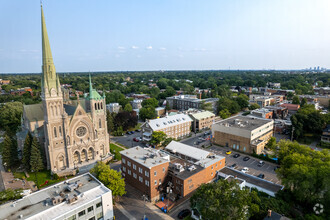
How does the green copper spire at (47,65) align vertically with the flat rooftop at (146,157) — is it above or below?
above

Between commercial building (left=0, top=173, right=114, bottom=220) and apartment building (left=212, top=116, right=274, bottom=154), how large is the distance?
142 ft

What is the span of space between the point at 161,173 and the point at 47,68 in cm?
3373

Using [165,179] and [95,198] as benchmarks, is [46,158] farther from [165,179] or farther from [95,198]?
[165,179]

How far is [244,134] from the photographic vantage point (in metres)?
60.2

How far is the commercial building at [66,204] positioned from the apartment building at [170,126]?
3375cm

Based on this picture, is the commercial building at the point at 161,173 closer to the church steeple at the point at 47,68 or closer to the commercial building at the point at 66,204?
the commercial building at the point at 66,204

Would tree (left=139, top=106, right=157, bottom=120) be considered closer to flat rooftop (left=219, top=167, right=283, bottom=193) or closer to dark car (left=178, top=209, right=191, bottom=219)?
flat rooftop (left=219, top=167, right=283, bottom=193)

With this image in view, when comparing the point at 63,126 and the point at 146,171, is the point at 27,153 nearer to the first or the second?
the point at 63,126

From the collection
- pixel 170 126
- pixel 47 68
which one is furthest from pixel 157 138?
pixel 47 68

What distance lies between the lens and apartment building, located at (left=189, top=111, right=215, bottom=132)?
7931 cm

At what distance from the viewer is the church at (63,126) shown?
4500 cm

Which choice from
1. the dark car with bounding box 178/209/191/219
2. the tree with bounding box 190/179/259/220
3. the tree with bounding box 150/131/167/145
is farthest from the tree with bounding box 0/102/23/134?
the tree with bounding box 190/179/259/220

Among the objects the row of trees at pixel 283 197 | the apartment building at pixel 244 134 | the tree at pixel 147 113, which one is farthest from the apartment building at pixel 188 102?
the row of trees at pixel 283 197

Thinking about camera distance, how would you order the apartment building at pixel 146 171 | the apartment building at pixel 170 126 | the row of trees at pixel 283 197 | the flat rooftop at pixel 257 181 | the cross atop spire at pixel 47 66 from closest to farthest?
1. the row of trees at pixel 283 197
2. the apartment building at pixel 146 171
3. the flat rooftop at pixel 257 181
4. the cross atop spire at pixel 47 66
5. the apartment building at pixel 170 126
